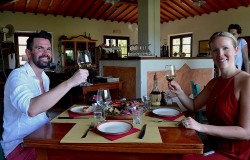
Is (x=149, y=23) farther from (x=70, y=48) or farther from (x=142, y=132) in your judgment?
(x=142, y=132)

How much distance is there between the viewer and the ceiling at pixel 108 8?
324 inches

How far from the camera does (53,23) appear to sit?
9570mm

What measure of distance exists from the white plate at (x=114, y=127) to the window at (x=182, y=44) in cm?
928

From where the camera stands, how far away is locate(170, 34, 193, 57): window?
10.4 meters

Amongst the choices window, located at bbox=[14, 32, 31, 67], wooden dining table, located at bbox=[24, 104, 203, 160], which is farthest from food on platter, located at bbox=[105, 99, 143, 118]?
window, located at bbox=[14, 32, 31, 67]

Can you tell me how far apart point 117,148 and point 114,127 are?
0.24 meters

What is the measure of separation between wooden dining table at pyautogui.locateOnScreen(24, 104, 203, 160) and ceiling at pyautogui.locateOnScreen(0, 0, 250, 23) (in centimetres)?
717

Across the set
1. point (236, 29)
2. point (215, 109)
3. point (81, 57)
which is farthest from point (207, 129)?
point (236, 29)

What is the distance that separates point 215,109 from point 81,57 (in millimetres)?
1056

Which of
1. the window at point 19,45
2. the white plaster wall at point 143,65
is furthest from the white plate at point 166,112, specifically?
the window at point 19,45

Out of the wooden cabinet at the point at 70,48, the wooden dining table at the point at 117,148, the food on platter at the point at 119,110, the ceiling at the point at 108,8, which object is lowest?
the wooden dining table at the point at 117,148

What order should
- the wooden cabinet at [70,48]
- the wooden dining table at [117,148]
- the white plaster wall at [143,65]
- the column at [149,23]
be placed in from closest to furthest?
the wooden dining table at [117,148], the white plaster wall at [143,65], the column at [149,23], the wooden cabinet at [70,48]

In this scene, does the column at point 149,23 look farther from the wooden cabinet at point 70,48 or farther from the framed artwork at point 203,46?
the framed artwork at point 203,46

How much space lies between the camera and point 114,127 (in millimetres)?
1343
